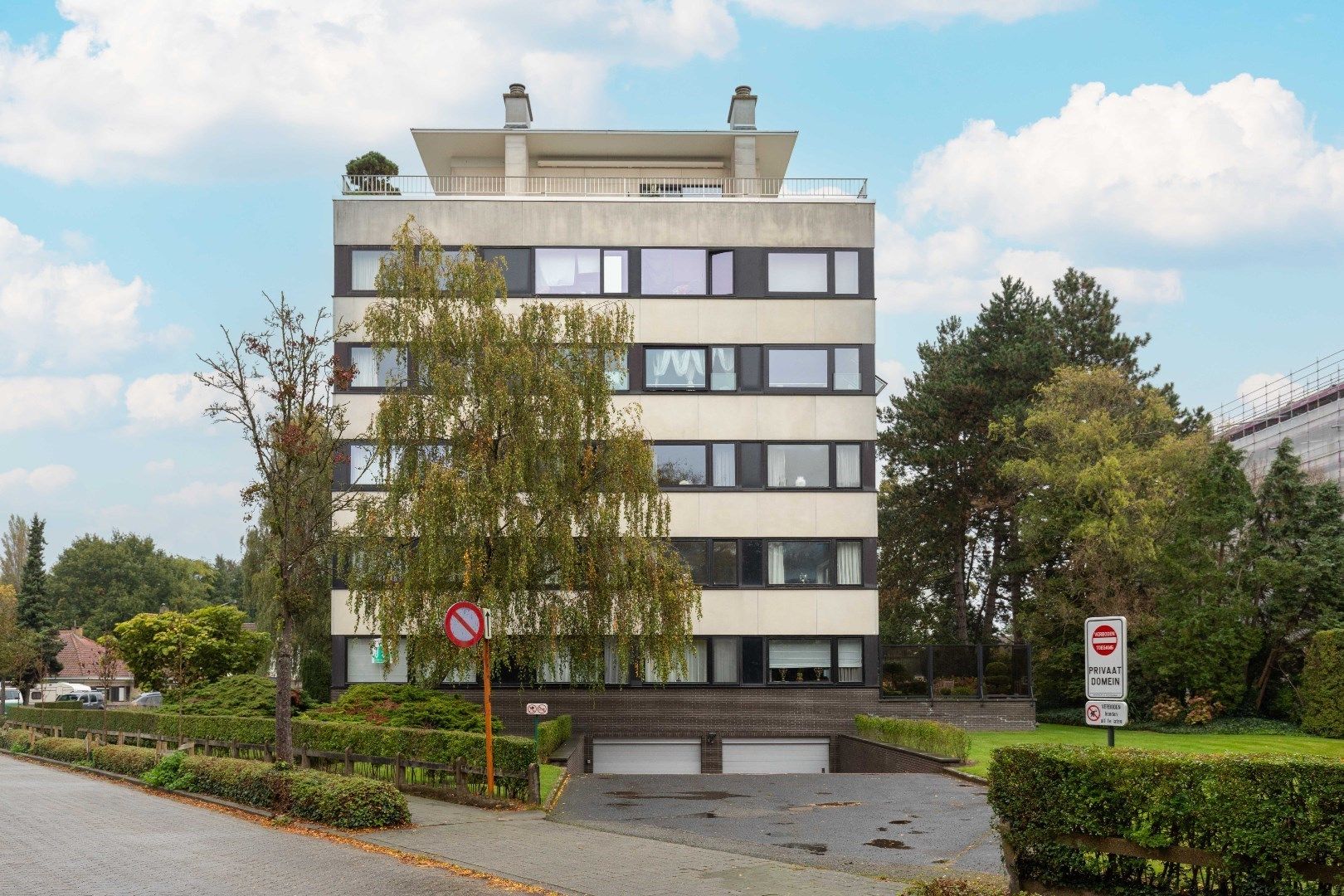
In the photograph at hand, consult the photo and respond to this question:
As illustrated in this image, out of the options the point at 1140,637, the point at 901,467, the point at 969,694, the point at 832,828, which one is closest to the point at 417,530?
the point at 832,828

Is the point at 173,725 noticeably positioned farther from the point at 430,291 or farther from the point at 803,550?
the point at 803,550

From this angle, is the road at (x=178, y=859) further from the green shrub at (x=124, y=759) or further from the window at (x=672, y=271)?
the window at (x=672, y=271)

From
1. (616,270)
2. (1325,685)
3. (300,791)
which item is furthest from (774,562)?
(300,791)

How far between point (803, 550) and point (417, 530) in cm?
1550

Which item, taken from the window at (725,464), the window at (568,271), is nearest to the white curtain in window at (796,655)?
the window at (725,464)

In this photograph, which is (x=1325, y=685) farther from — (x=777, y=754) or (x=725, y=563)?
(x=725, y=563)

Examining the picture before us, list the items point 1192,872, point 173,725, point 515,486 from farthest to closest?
point 173,725 → point 515,486 → point 1192,872

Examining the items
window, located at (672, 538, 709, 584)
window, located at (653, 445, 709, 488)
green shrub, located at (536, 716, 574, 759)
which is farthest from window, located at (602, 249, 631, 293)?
green shrub, located at (536, 716, 574, 759)

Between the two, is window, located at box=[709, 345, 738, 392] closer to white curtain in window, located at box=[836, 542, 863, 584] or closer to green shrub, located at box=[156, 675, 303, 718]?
white curtain in window, located at box=[836, 542, 863, 584]

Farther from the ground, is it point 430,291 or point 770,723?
point 430,291

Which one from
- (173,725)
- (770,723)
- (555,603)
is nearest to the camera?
(555,603)

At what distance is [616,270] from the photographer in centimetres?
3772

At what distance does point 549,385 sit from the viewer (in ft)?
81.6

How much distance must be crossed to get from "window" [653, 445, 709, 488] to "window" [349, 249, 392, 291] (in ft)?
30.7
